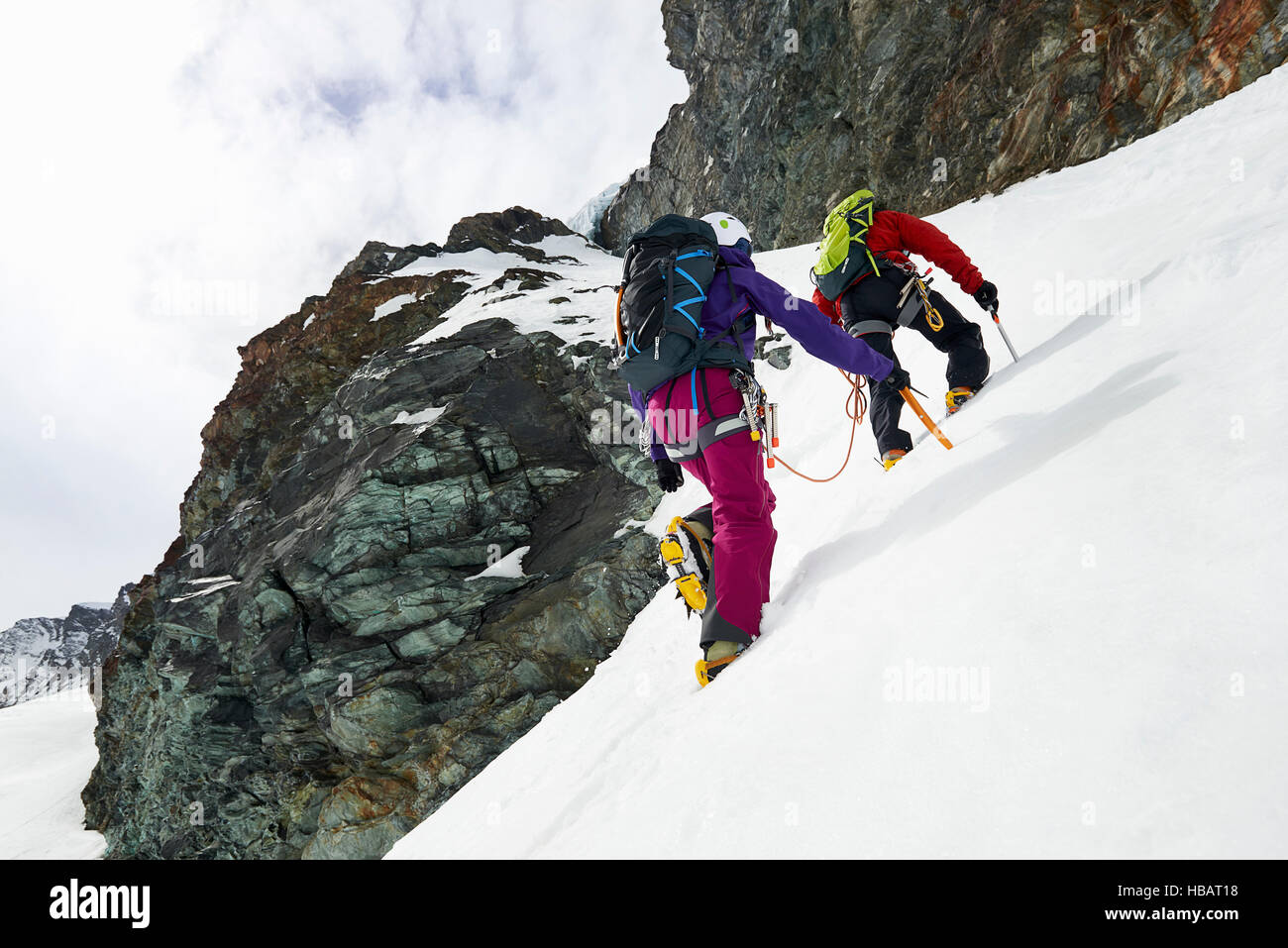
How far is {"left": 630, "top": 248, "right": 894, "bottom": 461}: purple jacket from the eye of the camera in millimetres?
3768

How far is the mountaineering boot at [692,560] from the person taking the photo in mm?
4023

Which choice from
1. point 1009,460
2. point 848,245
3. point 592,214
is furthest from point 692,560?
point 592,214

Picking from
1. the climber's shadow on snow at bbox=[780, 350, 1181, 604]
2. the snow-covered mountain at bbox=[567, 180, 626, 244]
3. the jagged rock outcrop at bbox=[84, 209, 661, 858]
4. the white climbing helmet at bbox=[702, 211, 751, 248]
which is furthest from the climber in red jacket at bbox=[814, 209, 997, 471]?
the snow-covered mountain at bbox=[567, 180, 626, 244]

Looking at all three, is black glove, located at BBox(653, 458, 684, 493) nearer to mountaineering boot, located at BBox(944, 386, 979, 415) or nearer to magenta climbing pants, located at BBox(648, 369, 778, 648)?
magenta climbing pants, located at BBox(648, 369, 778, 648)

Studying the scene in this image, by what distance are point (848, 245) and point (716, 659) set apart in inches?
140

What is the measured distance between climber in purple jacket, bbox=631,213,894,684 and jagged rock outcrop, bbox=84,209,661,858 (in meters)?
8.06

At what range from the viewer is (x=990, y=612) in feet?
5.90

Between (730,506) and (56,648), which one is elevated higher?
(56,648)

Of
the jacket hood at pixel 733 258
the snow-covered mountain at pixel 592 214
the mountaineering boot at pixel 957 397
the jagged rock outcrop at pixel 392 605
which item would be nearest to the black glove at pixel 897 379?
the mountaineering boot at pixel 957 397

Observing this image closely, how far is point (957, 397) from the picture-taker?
16.0ft

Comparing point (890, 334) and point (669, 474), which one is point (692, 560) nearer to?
point (669, 474)

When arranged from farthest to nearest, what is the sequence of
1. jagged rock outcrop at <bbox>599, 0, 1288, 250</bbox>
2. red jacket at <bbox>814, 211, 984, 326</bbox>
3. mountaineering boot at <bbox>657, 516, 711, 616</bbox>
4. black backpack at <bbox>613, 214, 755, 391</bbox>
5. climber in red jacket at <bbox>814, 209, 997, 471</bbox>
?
jagged rock outcrop at <bbox>599, 0, 1288, 250</bbox>
red jacket at <bbox>814, 211, 984, 326</bbox>
climber in red jacket at <bbox>814, 209, 997, 471</bbox>
mountaineering boot at <bbox>657, 516, 711, 616</bbox>
black backpack at <bbox>613, 214, 755, 391</bbox>

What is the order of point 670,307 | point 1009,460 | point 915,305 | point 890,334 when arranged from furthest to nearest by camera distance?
point 890,334
point 915,305
point 670,307
point 1009,460

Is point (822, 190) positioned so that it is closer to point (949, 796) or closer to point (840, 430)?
point (840, 430)
